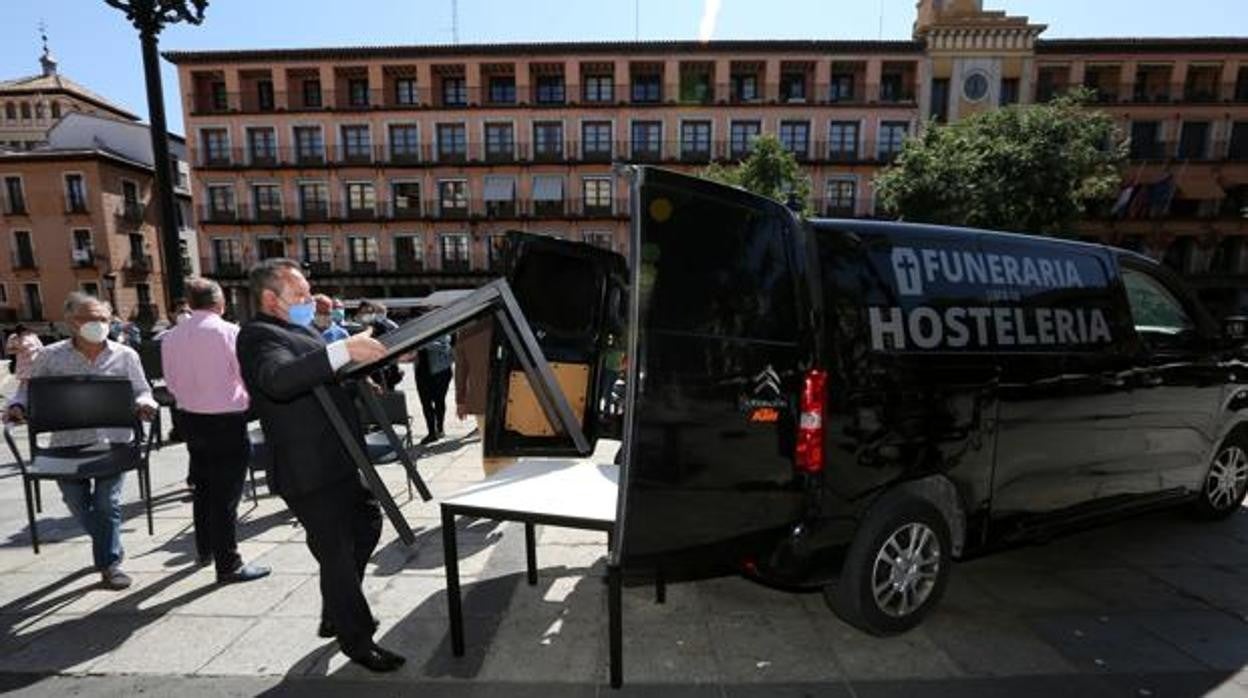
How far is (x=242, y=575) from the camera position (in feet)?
13.6

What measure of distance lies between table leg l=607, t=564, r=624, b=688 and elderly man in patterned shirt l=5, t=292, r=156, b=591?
3.44 m

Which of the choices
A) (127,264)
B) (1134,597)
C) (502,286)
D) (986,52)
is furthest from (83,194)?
(986,52)

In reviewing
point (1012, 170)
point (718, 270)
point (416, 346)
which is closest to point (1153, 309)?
point (718, 270)

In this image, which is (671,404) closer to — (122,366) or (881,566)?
(881,566)

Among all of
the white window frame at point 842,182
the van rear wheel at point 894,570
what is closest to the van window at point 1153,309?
the van rear wheel at point 894,570

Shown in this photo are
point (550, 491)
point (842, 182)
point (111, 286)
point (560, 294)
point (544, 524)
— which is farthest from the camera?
point (842, 182)

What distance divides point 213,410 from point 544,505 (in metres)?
A: 2.60

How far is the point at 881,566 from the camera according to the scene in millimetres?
3297

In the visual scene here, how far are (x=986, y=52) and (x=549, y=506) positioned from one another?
4185 cm

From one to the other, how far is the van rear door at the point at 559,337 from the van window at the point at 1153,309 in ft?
12.0

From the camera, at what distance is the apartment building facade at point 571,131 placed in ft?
117

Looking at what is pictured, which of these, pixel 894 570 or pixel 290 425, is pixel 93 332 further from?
pixel 894 570

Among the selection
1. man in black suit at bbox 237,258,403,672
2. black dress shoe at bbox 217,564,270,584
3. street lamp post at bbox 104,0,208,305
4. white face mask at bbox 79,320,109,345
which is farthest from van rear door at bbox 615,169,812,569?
street lamp post at bbox 104,0,208,305

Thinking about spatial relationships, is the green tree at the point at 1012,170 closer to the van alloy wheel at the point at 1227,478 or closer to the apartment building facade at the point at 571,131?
the apartment building facade at the point at 571,131
